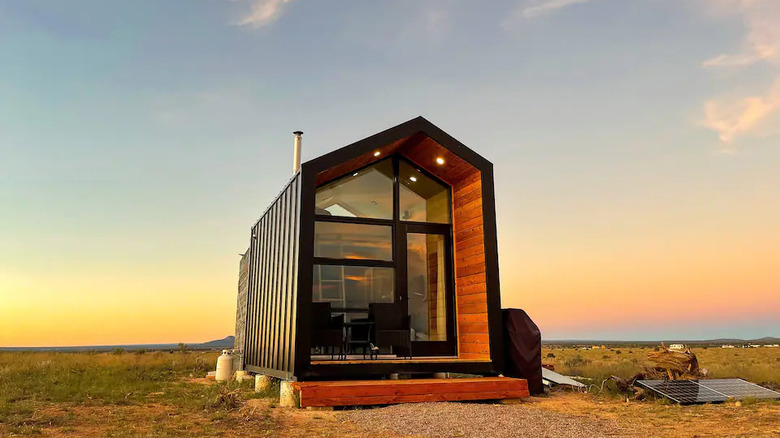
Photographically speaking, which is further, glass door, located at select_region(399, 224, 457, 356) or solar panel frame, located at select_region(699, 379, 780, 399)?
glass door, located at select_region(399, 224, 457, 356)

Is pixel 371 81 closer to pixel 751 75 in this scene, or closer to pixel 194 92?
pixel 194 92

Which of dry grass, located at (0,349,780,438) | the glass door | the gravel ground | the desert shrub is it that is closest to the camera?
the gravel ground

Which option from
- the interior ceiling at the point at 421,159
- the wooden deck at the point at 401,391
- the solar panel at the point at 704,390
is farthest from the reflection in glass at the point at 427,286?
the solar panel at the point at 704,390

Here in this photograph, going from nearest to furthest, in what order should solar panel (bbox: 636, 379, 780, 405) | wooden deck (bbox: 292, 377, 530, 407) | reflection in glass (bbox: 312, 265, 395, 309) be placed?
wooden deck (bbox: 292, 377, 530, 407) → solar panel (bbox: 636, 379, 780, 405) → reflection in glass (bbox: 312, 265, 395, 309)

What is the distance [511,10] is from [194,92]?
7969mm

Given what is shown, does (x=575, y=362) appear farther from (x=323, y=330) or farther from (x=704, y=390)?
(x=323, y=330)

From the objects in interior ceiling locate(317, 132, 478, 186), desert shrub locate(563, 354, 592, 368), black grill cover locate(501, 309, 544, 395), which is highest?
interior ceiling locate(317, 132, 478, 186)

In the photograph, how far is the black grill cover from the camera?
730 cm

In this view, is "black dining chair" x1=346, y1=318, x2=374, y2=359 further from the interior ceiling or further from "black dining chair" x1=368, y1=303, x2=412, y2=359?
the interior ceiling

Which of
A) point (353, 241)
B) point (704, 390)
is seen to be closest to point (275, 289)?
point (353, 241)

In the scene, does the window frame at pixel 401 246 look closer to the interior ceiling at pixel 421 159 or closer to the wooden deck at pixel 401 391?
the interior ceiling at pixel 421 159

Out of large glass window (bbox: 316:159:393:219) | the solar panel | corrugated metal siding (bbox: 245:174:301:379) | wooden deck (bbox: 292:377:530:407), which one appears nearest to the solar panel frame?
the solar panel

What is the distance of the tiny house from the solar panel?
2.08 m

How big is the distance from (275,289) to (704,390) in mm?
6159
